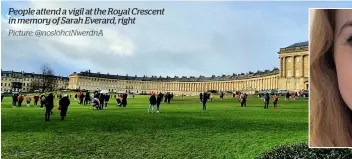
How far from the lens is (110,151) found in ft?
55.4

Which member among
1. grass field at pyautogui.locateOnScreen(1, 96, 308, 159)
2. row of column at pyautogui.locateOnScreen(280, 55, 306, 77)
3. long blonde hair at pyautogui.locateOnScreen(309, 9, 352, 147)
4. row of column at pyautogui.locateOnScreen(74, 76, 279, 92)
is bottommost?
grass field at pyautogui.locateOnScreen(1, 96, 308, 159)

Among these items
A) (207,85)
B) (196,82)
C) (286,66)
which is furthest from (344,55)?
(207,85)

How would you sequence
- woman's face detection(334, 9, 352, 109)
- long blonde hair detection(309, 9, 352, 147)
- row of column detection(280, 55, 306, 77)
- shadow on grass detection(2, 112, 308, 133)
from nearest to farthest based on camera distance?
woman's face detection(334, 9, 352, 109), long blonde hair detection(309, 9, 352, 147), shadow on grass detection(2, 112, 308, 133), row of column detection(280, 55, 306, 77)

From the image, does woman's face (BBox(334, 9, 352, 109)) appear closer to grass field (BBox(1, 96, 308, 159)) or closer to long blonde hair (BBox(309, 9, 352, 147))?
long blonde hair (BBox(309, 9, 352, 147))

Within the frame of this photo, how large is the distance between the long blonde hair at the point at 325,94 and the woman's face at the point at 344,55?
6.6 inches

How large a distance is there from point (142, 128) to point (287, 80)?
5693 centimetres

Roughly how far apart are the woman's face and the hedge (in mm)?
1586

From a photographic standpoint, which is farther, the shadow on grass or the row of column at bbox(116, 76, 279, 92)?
the row of column at bbox(116, 76, 279, 92)

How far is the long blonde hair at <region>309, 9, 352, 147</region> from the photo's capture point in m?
13.5

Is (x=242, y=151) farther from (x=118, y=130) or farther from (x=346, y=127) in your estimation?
(x=118, y=130)

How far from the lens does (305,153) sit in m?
13.4

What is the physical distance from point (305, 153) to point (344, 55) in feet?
10.9

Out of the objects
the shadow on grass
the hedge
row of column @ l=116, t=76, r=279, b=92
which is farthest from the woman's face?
row of column @ l=116, t=76, r=279, b=92

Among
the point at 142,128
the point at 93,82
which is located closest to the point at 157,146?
the point at 142,128
